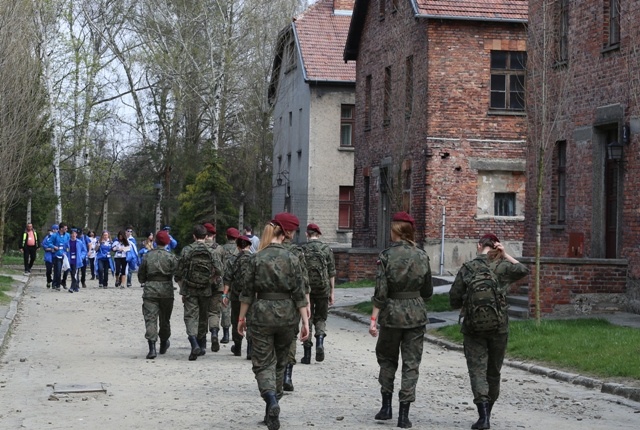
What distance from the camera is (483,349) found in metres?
10.9

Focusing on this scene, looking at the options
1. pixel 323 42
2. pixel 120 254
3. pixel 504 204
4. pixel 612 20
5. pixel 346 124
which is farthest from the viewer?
pixel 323 42

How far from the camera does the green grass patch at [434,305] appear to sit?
24.4 metres

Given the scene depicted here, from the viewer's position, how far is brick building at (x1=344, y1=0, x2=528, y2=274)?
1287 inches

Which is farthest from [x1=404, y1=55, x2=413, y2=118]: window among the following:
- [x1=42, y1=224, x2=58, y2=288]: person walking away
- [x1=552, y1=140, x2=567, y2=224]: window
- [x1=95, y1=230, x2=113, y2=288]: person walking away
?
[x1=42, y1=224, x2=58, y2=288]: person walking away

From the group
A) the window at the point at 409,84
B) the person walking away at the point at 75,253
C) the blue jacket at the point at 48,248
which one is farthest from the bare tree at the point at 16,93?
the window at the point at 409,84

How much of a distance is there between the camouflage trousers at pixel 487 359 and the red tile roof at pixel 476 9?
22191 mm

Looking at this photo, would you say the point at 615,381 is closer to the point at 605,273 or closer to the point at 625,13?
the point at 605,273

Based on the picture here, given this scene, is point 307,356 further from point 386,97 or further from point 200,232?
point 386,97

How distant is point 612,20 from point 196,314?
35.8 feet

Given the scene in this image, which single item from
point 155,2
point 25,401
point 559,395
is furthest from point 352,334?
point 155,2

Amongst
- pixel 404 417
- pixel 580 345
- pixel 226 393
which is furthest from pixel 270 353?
pixel 580 345

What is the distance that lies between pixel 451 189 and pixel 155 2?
24026 mm

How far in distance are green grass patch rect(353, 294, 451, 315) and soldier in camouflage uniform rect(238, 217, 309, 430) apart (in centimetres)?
1379

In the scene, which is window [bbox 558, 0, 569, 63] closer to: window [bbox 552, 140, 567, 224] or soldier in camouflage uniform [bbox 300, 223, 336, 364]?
window [bbox 552, 140, 567, 224]
